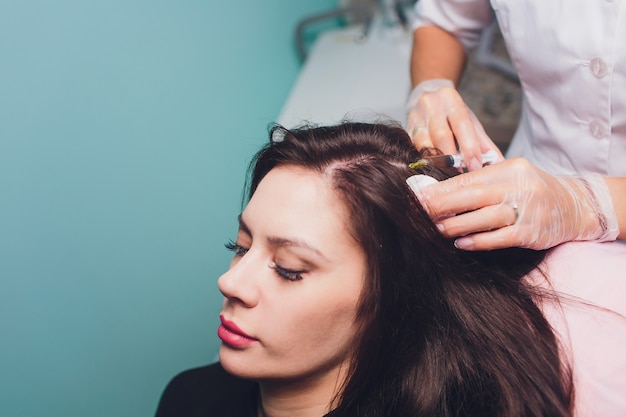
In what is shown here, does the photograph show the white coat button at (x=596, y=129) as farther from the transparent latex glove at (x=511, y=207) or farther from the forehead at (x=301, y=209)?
the forehead at (x=301, y=209)

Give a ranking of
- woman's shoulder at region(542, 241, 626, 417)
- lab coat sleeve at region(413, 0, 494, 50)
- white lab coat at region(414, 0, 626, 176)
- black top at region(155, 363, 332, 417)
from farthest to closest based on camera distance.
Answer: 1. lab coat sleeve at region(413, 0, 494, 50)
2. black top at region(155, 363, 332, 417)
3. white lab coat at region(414, 0, 626, 176)
4. woman's shoulder at region(542, 241, 626, 417)

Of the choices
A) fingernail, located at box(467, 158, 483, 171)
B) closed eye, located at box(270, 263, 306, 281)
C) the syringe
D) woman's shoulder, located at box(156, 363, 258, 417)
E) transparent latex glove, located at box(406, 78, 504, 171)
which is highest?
transparent latex glove, located at box(406, 78, 504, 171)

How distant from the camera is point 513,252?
0.89 meters

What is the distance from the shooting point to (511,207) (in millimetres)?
769

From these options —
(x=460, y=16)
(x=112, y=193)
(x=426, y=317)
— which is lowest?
(x=426, y=317)

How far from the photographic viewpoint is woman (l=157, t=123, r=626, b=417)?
0.78 m

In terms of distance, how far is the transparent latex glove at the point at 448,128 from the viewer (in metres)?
0.95

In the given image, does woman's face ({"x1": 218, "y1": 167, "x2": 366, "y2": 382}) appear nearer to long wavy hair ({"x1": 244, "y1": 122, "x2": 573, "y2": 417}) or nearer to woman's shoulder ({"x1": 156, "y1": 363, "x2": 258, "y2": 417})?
long wavy hair ({"x1": 244, "y1": 122, "x2": 573, "y2": 417})

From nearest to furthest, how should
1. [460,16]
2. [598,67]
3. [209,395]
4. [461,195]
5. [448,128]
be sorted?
[461,195] < [598,67] < [448,128] < [209,395] < [460,16]

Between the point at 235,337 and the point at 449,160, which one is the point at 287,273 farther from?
the point at 449,160

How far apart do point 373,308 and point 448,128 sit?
1.26 ft

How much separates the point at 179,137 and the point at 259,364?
836 mm

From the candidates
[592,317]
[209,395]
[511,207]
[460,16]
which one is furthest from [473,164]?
[209,395]

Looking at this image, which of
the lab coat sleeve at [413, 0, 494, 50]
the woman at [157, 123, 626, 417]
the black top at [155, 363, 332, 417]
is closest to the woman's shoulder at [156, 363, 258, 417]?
the black top at [155, 363, 332, 417]
